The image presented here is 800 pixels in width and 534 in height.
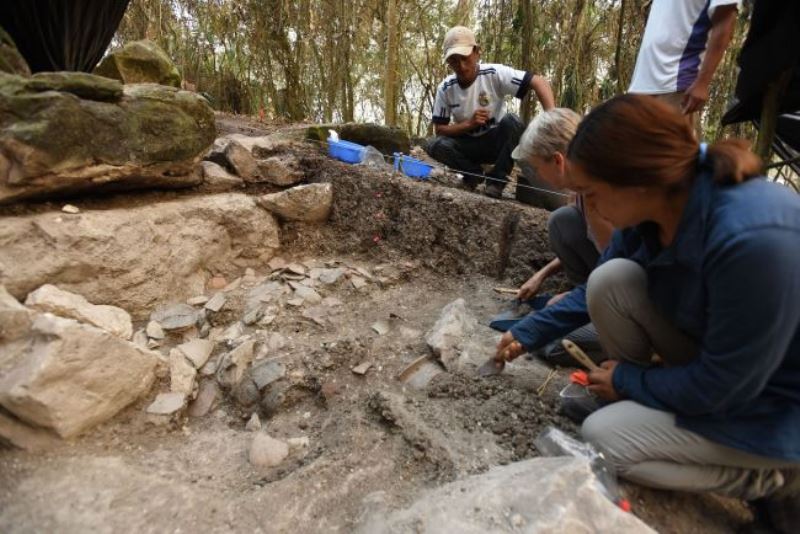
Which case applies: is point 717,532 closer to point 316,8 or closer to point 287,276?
point 287,276

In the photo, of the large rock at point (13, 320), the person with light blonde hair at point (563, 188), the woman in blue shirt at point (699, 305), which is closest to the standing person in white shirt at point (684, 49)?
the person with light blonde hair at point (563, 188)

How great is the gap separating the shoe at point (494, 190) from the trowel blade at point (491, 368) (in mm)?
1589

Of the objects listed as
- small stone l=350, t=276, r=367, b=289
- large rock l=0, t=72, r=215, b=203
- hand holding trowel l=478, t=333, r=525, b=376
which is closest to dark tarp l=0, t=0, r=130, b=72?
large rock l=0, t=72, r=215, b=203

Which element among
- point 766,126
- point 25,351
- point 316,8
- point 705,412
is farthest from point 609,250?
point 316,8

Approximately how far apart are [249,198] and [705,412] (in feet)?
8.65

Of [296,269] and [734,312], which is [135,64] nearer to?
[296,269]

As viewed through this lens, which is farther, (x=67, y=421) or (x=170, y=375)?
(x=170, y=375)

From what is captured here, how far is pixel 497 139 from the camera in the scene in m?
3.39

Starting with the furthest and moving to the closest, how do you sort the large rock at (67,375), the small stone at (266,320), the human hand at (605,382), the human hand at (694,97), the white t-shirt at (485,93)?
the white t-shirt at (485,93)
the small stone at (266,320)
the human hand at (694,97)
the large rock at (67,375)
the human hand at (605,382)

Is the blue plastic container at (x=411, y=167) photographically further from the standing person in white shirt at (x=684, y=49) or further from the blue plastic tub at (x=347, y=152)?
the standing person in white shirt at (x=684, y=49)

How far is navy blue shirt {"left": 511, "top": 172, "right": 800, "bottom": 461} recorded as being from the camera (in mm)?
939

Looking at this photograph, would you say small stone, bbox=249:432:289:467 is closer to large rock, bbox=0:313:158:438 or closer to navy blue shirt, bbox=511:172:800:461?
large rock, bbox=0:313:158:438

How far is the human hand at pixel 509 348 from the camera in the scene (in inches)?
67.3

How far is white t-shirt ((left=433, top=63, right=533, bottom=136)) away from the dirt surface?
0.84m
